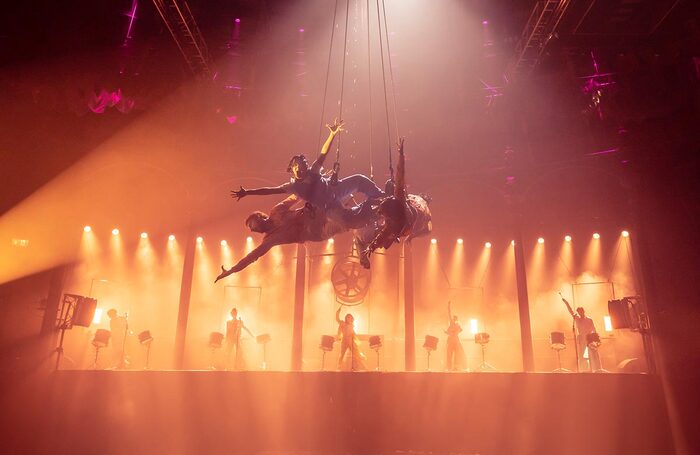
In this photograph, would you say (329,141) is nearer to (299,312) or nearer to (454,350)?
(299,312)

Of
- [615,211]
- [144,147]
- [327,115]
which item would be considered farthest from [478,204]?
[144,147]

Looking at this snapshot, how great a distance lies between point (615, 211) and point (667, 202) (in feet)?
15.2

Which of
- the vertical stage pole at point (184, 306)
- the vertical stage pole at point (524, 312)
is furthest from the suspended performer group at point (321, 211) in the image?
the vertical stage pole at point (524, 312)

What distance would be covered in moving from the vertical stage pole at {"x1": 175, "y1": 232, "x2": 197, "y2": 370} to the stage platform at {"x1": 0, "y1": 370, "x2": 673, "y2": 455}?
10.0 ft

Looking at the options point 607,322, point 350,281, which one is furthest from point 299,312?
point 607,322

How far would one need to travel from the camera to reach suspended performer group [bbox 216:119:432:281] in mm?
4172

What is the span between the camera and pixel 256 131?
12.0 metres

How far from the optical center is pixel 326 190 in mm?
4328

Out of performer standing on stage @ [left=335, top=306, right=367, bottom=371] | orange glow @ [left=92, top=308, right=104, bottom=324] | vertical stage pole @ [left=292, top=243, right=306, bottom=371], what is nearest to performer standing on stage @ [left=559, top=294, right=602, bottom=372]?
performer standing on stage @ [left=335, top=306, right=367, bottom=371]

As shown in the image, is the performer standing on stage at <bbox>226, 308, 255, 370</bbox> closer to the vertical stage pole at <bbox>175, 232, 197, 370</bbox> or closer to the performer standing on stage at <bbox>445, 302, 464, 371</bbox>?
the vertical stage pole at <bbox>175, 232, 197, 370</bbox>

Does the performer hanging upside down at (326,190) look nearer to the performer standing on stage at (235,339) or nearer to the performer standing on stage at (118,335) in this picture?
the performer standing on stage at (235,339)

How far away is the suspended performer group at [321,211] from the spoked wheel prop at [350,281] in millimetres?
7249

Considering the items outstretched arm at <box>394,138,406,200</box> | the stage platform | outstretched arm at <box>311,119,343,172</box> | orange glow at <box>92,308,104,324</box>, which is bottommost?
the stage platform

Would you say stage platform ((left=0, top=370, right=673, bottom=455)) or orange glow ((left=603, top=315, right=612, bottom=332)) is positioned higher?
orange glow ((left=603, top=315, right=612, bottom=332))
